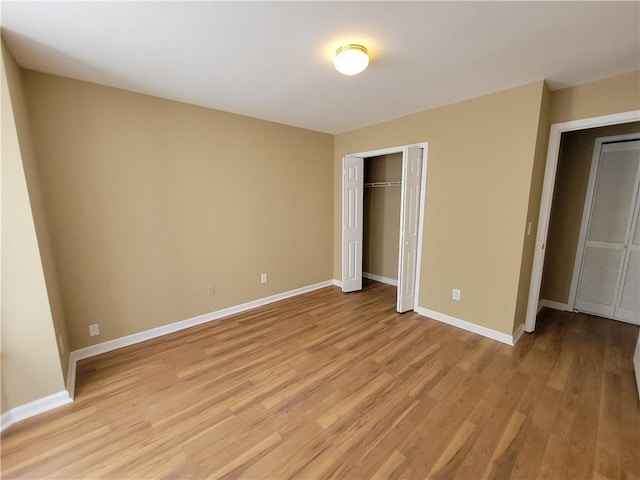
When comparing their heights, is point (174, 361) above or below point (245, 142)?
below

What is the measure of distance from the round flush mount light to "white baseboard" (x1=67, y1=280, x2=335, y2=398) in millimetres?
2879

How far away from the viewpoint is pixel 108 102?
235 cm

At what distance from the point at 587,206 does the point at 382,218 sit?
256 centimetres

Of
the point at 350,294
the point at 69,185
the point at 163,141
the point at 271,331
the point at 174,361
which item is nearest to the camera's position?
the point at 69,185

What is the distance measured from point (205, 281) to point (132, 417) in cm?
149

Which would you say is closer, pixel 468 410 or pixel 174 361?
pixel 468 410

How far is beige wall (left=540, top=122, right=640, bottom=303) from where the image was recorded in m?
3.12

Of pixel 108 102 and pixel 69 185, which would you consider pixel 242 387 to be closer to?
pixel 69 185

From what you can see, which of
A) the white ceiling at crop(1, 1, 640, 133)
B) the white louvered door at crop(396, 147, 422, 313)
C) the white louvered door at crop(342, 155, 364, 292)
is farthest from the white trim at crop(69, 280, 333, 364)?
the white ceiling at crop(1, 1, 640, 133)

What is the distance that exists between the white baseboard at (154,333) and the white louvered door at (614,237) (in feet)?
12.7

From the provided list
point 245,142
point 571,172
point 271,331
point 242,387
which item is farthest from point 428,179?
point 242,387

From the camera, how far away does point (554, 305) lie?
348 cm

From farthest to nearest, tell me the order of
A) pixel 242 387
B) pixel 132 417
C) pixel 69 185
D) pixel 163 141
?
pixel 163 141 → pixel 69 185 → pixel 242 387 → pixel 132 417

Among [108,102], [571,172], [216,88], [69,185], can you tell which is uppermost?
[216,88]
